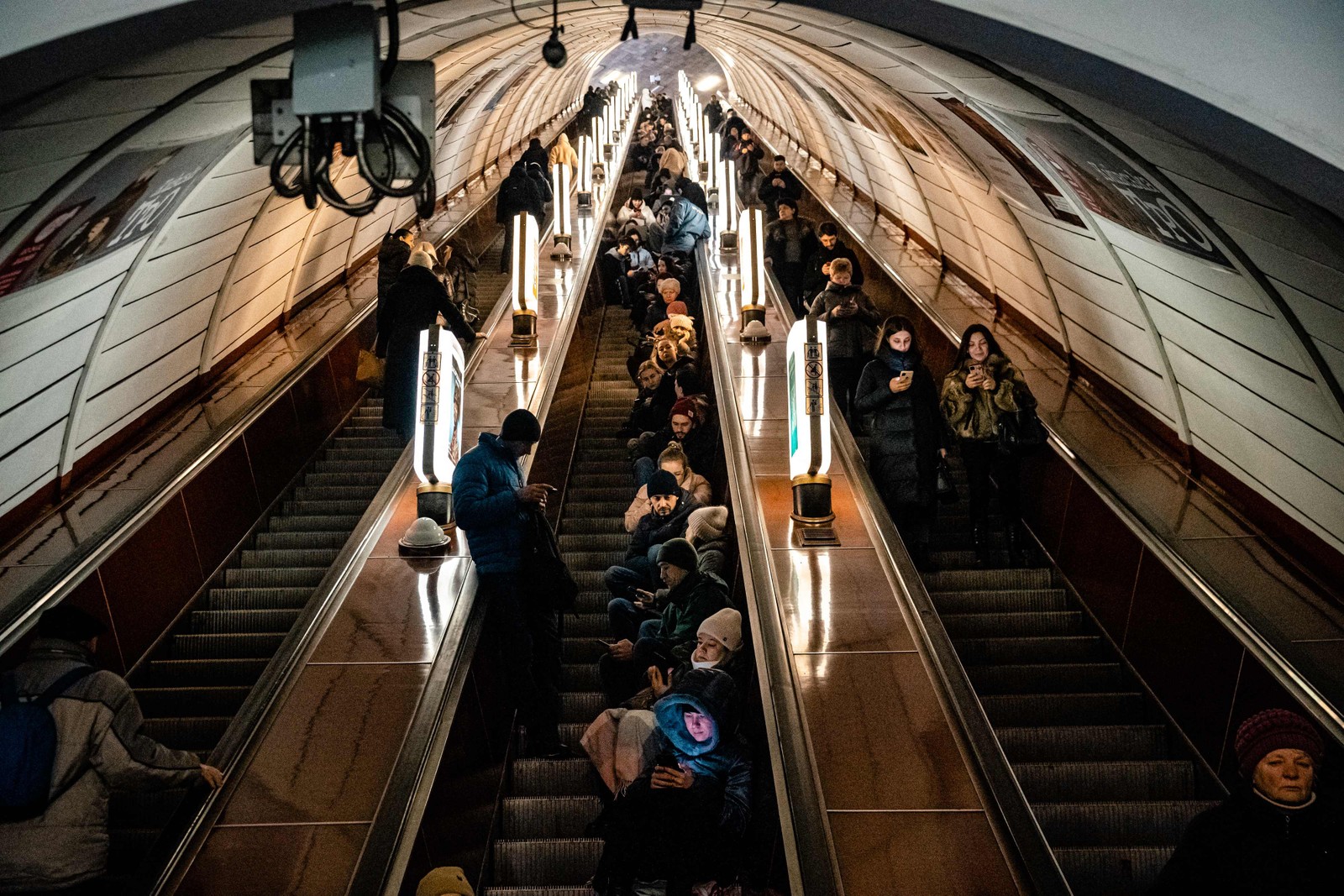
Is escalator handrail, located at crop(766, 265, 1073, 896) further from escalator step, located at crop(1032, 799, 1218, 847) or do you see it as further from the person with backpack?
the person with backpack

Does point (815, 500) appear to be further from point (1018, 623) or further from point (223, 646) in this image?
point (223, 646)

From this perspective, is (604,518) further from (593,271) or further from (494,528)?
(593,271)

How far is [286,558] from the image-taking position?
8.34 meters

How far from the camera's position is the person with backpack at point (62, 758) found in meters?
3.82

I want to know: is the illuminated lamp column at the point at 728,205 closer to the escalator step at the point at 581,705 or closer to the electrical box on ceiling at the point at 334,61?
the escalator step at the point at 581,705

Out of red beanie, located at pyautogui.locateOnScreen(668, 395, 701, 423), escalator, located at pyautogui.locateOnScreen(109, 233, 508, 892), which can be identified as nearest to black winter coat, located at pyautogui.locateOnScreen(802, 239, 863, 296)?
red beanie, located at pyautogui.locateOnScreen(668, 395, 701, 423)


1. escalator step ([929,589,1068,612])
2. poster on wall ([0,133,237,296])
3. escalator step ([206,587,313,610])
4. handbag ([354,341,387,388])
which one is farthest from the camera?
handbag ([354,341,387,388])

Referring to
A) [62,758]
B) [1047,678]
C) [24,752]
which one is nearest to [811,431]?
[1047,678]

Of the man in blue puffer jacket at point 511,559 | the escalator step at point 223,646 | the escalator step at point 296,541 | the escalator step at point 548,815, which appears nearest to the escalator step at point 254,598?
the escalator step at point 223,646

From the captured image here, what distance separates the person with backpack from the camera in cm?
382

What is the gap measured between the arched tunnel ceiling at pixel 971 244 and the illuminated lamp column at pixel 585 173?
29.3 ft

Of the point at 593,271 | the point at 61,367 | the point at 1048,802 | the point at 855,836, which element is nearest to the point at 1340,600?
the point at 1048,802

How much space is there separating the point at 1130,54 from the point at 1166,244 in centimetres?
344

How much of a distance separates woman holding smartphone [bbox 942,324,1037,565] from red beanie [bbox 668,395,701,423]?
5.44 ft
